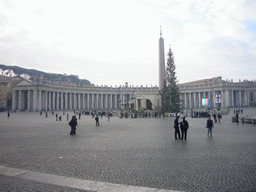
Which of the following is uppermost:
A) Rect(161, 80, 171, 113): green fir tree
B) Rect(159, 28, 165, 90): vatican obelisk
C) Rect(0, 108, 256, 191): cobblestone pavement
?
Rect(159, 28, 165, 90): vatican obelisk

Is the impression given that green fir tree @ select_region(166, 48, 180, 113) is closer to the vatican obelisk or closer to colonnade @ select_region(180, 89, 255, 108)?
the vatican obelisk

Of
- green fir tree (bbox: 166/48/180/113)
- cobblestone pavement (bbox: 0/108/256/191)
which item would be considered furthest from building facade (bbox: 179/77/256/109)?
cobblestone pavement (bbox: 0/108/256/191)

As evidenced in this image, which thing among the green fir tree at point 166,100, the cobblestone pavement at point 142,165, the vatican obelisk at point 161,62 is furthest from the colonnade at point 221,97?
the cobblestone pavement at point 142,165

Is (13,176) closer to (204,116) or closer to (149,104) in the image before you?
(204,116)

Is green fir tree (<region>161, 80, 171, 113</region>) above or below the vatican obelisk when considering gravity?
below

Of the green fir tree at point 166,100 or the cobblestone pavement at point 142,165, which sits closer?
the cobblestone pavement at point 142,165

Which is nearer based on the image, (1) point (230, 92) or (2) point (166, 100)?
(2) point (166, 100)

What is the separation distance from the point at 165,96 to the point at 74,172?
45.7 meters

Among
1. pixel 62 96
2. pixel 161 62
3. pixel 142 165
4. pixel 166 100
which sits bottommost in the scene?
pixel 142 165

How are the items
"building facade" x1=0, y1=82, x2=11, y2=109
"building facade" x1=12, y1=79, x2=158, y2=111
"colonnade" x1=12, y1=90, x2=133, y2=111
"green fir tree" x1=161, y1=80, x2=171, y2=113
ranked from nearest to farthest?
"green fir tree" x1=161, y1=80, x2=171, y2=113
"building facade" x1=12, y1=79, x2=158, y2=111
"colonnade" x1=12, y1=90, x2=133, y2=111
"building facade" x1=0, y1=82, x2=11, y2=109

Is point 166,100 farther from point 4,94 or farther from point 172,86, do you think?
point 4,94

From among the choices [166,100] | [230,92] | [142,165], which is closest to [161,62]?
[166,100]

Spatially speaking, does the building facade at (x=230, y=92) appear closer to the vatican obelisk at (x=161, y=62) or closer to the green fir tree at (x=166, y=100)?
the vatican obelisk at (x=161, y=62)

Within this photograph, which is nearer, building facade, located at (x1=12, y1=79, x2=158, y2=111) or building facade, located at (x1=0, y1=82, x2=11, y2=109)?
building facade, located at (x1=12, y1=79, x2=158, y2=111)
